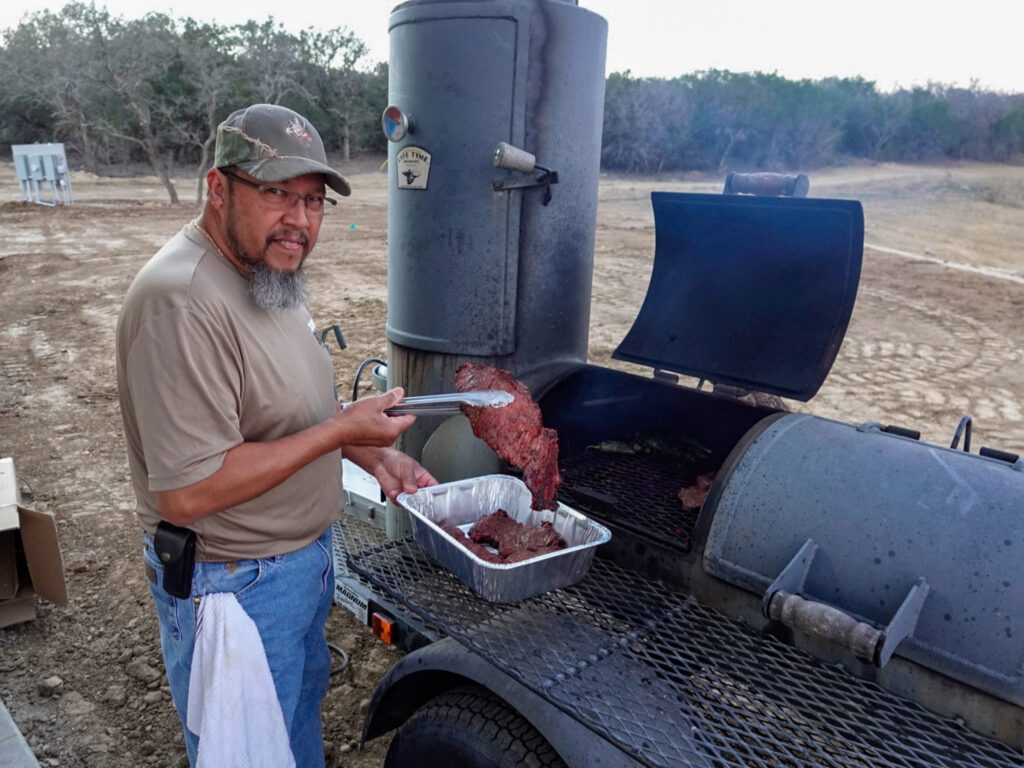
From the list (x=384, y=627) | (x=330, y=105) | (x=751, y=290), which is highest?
(x=330, y=105)

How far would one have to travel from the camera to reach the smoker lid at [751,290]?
238 centimetres

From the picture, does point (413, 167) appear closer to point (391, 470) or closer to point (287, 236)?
point (287, 236)

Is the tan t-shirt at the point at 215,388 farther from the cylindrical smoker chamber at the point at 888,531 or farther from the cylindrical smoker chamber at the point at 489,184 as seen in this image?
the cylindrical smoker chamber at the point at 888,531

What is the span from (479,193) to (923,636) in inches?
77.6

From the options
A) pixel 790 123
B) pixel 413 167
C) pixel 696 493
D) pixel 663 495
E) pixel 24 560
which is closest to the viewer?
pixel 696 493

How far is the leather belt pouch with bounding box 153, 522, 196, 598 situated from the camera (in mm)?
1822

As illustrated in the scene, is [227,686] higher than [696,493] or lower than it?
lower

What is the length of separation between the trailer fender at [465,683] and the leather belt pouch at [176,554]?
0.70 m

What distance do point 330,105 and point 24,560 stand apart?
3340 centimetres

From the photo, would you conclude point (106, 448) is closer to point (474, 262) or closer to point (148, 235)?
point (474, 262)

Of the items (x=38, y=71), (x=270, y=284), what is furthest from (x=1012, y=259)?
(x=38, y=71)

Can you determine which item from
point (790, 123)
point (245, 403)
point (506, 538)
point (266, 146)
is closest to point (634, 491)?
point (506, 538)

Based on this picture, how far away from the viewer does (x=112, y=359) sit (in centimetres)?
809

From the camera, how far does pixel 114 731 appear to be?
296cm
